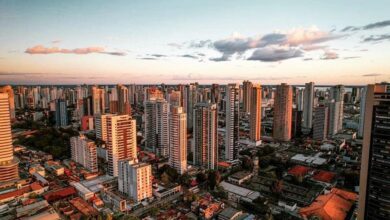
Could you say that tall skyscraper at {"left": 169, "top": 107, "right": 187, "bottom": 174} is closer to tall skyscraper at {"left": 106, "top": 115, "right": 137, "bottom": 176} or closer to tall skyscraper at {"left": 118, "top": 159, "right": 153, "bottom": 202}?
tall skyscraper at {"left": 106, "top": 115, "right": 137, "bottom": 176}

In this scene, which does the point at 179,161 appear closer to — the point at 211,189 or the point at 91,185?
the point at 211,189

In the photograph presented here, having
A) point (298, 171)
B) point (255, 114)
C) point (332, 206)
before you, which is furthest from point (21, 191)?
point (255, 114)

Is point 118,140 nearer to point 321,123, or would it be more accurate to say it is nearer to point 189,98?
point 189,98

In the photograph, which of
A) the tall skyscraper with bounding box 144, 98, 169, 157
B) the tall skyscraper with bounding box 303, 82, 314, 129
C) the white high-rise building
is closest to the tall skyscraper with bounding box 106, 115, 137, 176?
the white high-rise building

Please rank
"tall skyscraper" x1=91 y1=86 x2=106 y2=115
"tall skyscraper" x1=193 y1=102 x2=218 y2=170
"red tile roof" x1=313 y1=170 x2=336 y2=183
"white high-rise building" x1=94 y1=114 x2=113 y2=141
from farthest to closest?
"tall skyscraper" x1=91 y1=86 x2=106 y2=115 → "white high-rise building" x1=94 y1=114 x2=113 y2=141 → "tall skyscraper" x1=193 y1=102 x2=218 y2=170 → "red tile roof" x1=313 y1=170 x2=336 y2=183

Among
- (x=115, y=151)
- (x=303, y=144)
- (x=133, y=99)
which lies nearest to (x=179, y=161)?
(x=115, y=151)

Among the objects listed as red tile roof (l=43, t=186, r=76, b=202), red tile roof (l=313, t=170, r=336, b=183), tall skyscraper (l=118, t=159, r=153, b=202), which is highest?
tall skyscraper (l=118, t=159, r=153, b=202)

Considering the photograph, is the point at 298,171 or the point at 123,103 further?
the point at 123,103
